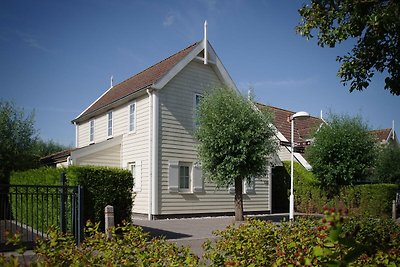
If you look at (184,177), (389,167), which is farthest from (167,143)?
(389,167)

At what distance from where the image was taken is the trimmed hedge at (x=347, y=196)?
22.8m

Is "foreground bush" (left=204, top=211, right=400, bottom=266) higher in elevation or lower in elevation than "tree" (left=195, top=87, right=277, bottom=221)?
lower

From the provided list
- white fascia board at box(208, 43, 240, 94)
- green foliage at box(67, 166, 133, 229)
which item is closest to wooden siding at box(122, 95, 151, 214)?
white fascia board at box(208, 43, 240, 94)

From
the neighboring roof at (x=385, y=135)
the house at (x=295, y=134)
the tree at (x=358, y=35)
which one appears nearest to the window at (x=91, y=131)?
the house at (x=295, y=134)

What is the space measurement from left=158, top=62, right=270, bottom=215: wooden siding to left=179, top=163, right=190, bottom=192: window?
37 centimetres

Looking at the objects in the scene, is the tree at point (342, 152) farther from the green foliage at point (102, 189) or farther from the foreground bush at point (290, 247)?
the foreground bush at point (290, 247)

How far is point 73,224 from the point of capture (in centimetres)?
1114

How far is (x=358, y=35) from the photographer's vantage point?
8.93m

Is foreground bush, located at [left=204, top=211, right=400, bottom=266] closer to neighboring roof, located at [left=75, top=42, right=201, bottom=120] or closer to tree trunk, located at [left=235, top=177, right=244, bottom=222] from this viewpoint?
tree trunk, located at [left=235, top=177, right=244, bottom=222]

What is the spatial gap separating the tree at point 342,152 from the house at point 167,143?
4.29 metres

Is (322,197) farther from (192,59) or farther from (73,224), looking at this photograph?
(73,224)

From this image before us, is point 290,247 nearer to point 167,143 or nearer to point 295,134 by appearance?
point 167,143

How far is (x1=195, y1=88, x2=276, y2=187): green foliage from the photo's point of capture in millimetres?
17125

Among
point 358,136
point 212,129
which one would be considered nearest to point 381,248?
point 212,129
